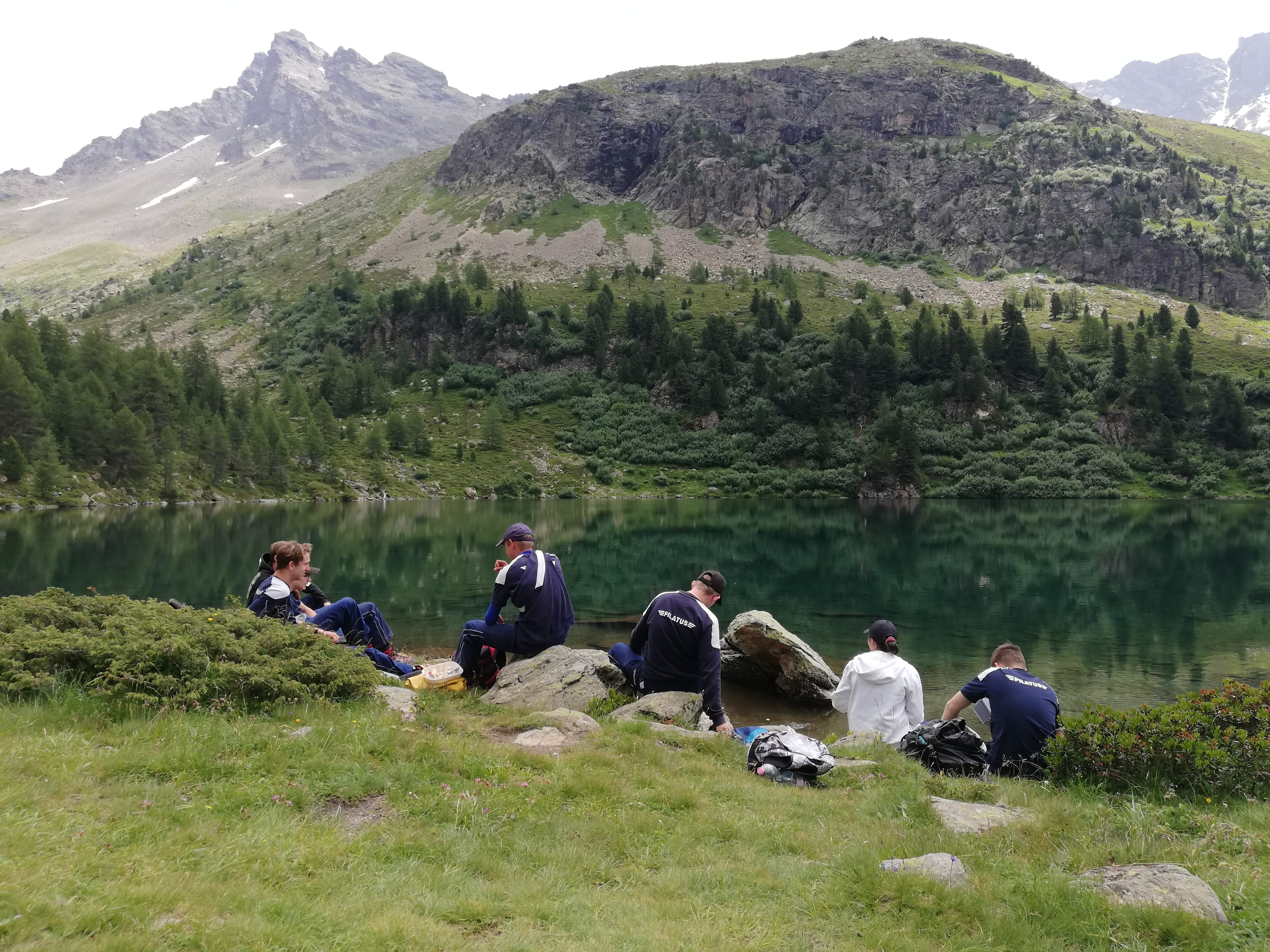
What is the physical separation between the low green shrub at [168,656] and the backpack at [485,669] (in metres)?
3.50

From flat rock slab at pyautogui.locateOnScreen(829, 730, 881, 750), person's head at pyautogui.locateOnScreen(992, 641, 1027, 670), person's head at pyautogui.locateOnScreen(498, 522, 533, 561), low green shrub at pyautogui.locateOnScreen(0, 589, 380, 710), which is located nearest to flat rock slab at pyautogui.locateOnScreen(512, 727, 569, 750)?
low green shrub at pyautogui.locateOnScreen(0, 589, 380, 710)

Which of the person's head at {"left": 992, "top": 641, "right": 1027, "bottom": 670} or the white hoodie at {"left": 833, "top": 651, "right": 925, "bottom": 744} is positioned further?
the white hoodie at {"left": 833, "top": 651, "right": 925, "bottom": 744}

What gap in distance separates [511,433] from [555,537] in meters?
74.7

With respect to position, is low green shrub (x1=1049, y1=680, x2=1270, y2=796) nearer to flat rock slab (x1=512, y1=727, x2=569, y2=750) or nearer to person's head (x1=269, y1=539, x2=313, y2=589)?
flat rock slab (x1=512, y1=727, x2=569, y2=750)

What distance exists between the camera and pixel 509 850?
21.4 feet

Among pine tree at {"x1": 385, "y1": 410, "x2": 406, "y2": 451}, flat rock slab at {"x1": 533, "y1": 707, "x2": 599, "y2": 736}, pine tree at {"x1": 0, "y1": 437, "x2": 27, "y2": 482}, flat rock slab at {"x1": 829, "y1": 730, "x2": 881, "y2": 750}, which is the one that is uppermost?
flat rock slab at {"x1": 533, "y1": 707, "x2": 599, "y2": 736}

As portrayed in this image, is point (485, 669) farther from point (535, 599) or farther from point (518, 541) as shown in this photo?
point (518, 541)

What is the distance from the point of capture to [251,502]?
91.9m

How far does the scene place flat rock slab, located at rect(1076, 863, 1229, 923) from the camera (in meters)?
5.43

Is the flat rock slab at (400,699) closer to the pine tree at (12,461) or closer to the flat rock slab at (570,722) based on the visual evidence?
the flat rock slab at (570,722)

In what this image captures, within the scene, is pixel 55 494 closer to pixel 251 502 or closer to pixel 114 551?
pixel 251 502

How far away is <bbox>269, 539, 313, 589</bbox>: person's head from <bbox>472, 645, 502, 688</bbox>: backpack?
3.76 meters

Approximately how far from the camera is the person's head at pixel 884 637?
12508 mm

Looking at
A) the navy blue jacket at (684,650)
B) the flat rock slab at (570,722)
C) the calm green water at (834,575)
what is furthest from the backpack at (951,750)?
the calm green water at (834,575)
